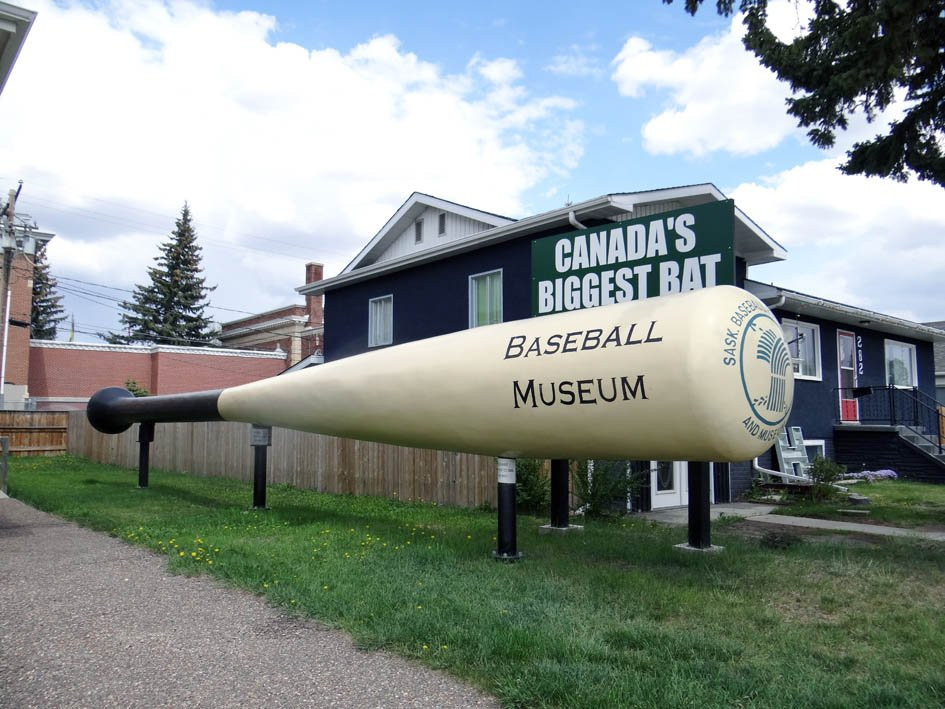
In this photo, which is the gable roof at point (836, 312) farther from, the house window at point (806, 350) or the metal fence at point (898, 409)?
the metal fence at point (898, 409)

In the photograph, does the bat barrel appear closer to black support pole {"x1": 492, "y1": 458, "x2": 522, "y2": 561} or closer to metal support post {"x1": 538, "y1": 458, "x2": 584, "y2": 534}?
metal support post {"x1": 538, "y1": 458, "x2": 584, "y2": 534}

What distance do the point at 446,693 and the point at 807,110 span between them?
8145 mm

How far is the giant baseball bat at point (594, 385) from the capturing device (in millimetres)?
5051

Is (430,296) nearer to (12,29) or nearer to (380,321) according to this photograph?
(380,321)

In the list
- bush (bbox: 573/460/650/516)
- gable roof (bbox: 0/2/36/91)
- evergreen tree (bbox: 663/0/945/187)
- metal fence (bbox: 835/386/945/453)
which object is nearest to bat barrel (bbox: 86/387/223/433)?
gable roof (bbox: 0/2/36/91)

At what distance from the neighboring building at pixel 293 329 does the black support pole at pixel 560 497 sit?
31138 mm

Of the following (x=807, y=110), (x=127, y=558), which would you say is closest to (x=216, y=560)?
(x=127, y=558)

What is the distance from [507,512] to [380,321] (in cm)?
1059

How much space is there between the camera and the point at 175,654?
433cm

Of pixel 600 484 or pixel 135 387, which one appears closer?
pixel 600 484

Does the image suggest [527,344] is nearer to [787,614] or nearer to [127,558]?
[787,614]

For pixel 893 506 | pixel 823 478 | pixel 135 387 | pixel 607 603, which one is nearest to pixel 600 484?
pixel 607 603

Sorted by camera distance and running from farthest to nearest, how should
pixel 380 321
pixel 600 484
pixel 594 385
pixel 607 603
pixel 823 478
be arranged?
pixel 380 321, pixel 823 478, pixel 600 484, pixel 594 385, pixel 607 603

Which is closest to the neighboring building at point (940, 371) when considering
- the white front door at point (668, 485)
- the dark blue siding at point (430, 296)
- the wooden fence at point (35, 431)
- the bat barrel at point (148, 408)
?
the dark blue siding at point (430, 296)
